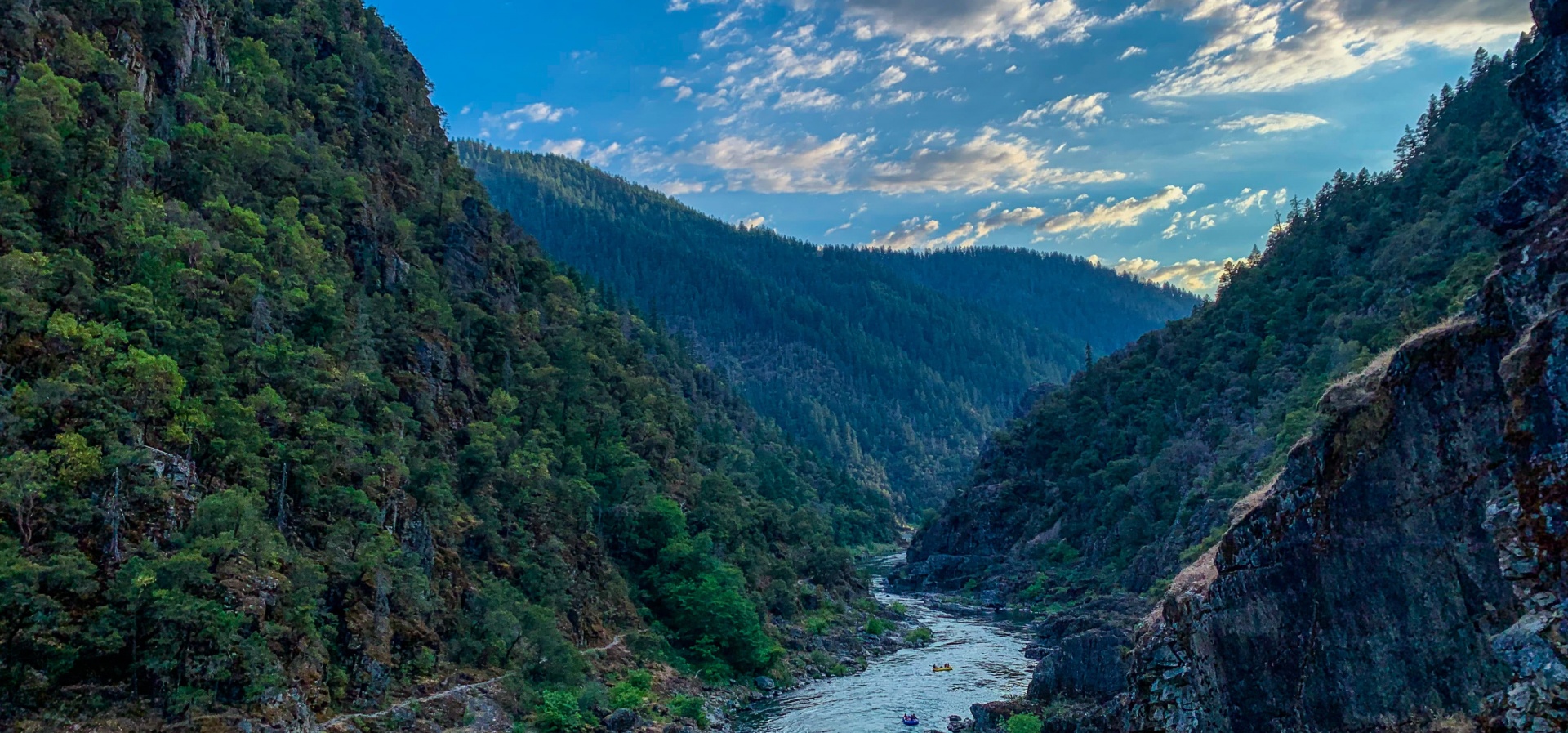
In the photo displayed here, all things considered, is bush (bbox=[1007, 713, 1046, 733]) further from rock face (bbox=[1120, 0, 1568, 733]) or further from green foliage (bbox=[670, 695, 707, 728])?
green foliage (bbox=[670, 695, 707, 728])

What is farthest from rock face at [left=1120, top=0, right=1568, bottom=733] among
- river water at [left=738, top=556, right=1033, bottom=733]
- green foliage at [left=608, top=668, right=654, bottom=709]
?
green foliage at [left=608, top=668, right=654, bottom=709]

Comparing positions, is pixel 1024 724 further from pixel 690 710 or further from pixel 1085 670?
pixel 690 710

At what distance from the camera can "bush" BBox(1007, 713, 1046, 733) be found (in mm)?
42625

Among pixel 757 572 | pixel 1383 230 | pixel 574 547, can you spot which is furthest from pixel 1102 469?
pixel 574 547

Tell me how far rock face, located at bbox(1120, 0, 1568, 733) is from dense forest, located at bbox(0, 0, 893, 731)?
32.7 metres

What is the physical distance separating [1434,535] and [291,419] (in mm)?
43710

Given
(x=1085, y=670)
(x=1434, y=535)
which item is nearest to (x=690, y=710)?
(x=1085, y=670)

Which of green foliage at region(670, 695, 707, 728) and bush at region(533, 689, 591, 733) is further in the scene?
green foliage at region(670, 695, 707, 728)

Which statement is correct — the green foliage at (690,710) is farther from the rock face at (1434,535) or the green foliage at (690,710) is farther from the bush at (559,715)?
the rock face at (1434,535)

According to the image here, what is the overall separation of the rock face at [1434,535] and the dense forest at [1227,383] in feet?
157

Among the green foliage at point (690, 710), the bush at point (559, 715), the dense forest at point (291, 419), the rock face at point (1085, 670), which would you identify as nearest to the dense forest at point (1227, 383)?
the rock face at point (1085, 670)

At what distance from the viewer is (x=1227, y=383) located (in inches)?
4186

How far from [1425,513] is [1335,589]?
312 cm

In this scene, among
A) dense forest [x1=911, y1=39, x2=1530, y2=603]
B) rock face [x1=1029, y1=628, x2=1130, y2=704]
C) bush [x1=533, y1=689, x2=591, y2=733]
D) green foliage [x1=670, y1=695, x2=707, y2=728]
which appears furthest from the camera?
dense forest [x1=911, y1=39, x2=1530, y2=603]
